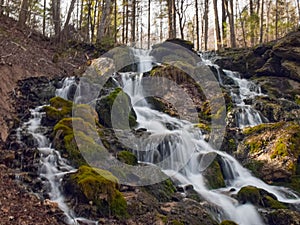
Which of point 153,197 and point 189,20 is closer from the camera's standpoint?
point 153,197

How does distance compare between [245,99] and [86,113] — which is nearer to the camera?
[86,113]

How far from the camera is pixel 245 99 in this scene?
13297 millimetres

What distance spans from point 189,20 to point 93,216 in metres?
28.3

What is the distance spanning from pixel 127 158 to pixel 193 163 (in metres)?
2.11

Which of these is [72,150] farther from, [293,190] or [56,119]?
[293,190]

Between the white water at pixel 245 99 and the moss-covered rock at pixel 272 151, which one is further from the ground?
the white water at pixel 245 99

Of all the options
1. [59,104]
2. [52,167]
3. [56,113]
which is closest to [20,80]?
[59,104]

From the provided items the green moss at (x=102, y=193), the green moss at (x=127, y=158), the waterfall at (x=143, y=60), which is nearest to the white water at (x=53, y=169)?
the green moss at (x=102, y=193)

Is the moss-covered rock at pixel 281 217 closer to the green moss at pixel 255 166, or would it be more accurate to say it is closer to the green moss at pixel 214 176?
the green moss at pixel 214 176

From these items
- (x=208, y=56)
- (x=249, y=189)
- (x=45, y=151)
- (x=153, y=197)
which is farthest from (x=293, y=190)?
(x=208, y=56)

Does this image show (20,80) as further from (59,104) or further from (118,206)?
(118,206)

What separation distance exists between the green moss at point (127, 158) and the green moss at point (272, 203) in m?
3.19

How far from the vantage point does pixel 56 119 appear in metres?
A: 8.84

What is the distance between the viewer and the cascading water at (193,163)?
7.05 m
